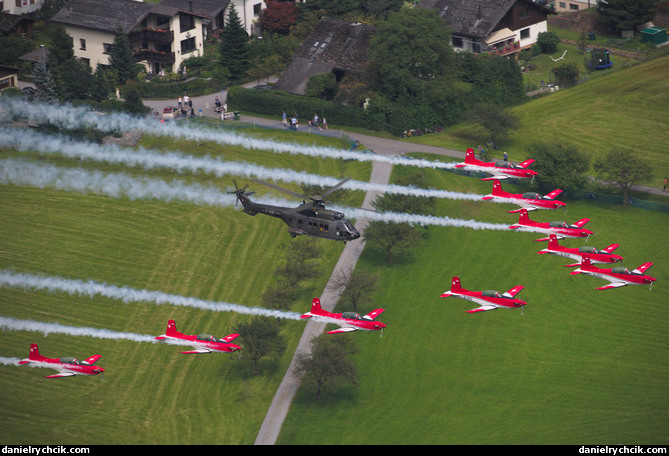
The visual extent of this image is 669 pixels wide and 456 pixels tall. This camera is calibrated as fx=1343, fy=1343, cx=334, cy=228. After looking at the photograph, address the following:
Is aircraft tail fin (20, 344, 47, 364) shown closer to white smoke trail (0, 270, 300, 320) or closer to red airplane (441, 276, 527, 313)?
white smoke trail (0, 270, 300, 320)

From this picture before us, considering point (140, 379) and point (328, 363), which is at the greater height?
point (328, 363)

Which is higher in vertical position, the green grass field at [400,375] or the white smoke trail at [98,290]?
the white smoke trail at [98,290]

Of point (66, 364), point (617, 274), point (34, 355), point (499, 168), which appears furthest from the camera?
point (499, 168)

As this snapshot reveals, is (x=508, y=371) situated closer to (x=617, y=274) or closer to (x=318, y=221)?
(x=617, y=274)

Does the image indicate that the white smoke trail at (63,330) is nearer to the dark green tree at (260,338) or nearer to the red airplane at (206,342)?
the red airplane at (206,342)

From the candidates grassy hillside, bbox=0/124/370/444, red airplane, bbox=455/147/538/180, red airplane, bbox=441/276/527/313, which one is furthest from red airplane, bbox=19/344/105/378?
red airplane, bbox=455/147/538/180

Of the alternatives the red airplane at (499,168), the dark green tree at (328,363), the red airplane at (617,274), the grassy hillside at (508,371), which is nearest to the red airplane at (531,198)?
the red airplane at (499,168)

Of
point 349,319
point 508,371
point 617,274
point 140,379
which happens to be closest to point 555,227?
point 617,274
